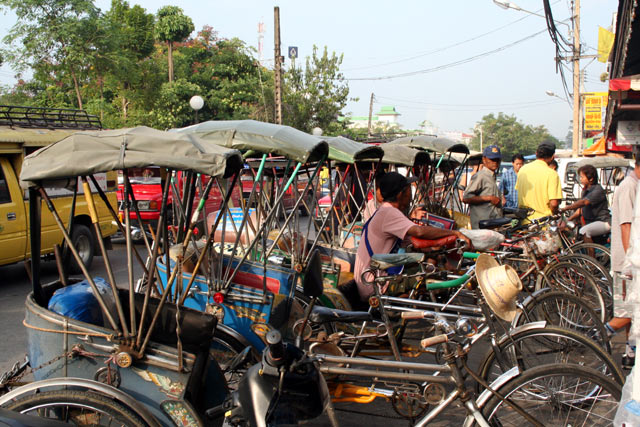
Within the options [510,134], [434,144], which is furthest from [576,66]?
[510,134]

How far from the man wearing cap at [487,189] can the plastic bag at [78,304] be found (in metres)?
5.40

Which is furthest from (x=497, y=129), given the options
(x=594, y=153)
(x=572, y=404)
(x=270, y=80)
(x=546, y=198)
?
(x=572, y=404)

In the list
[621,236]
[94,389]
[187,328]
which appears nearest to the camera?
[94,389]

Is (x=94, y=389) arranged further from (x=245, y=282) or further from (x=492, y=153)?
(x=492, y=153)

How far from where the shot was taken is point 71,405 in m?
2.40

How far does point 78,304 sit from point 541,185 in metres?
5.56

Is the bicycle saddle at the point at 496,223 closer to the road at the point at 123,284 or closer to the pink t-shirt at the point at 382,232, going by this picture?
the road at the point at 123,284

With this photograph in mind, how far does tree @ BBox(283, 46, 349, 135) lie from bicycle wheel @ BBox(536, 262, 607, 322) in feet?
67.7

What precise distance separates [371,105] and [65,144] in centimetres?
3740

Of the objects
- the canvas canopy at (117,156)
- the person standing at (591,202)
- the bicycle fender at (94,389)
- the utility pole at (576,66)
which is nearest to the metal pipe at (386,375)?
the bicycle fender at (94,389)

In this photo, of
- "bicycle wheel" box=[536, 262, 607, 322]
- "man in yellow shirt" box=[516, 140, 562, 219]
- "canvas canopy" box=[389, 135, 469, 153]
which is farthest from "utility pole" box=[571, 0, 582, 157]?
"bicycle wheel" box=[536, 262, 607, 322]

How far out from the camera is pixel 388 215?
13.5 ft

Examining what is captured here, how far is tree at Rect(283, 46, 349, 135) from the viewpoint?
24.9 metres

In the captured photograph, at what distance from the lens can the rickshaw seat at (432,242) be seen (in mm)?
3975
